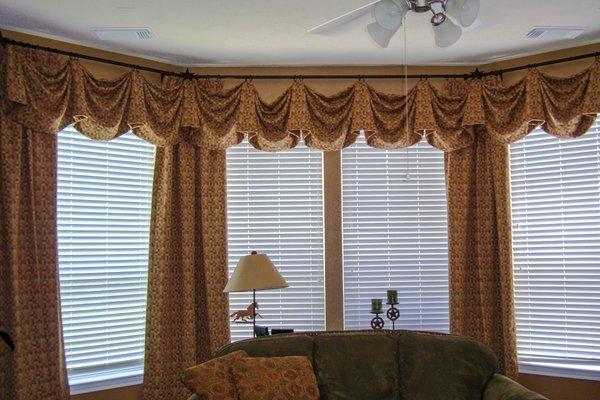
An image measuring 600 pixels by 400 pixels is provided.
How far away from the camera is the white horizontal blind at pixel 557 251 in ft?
15.6

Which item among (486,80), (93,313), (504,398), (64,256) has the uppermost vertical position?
(486,80)

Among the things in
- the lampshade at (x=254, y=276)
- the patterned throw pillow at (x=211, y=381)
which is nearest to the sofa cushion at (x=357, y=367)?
the lampshade at (x=254, y=276)

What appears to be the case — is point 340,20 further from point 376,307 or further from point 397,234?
point 376,307

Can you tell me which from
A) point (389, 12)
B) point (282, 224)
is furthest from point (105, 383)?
point (389, 12)

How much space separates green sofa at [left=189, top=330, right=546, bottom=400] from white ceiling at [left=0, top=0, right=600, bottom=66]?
87.9 inches

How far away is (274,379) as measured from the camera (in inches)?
138

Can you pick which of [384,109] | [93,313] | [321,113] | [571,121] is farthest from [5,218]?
[571,121]

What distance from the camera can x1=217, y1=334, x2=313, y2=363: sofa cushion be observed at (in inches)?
149

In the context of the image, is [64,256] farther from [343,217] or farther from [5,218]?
[343,217]

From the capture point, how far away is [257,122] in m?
4.94

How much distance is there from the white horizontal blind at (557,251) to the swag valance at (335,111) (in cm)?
29

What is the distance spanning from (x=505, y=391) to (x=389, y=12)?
2289 mm

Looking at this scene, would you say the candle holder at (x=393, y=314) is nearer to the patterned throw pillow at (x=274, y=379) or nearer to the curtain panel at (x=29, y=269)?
the patterned throw pillow at (x=274, y=379)

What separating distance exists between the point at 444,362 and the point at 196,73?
3.19m
